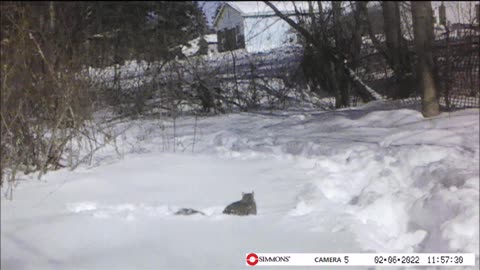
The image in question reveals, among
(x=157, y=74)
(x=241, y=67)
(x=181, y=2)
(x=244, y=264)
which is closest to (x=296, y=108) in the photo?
(x=241, y=67)

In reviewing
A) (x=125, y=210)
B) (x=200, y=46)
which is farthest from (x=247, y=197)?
(x=200, y=46)

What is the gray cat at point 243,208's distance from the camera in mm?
4035

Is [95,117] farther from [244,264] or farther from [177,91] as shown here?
[244,264]

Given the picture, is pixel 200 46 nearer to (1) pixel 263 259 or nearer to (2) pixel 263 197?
(2) pixel 263 197

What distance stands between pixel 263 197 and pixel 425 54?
2.05m

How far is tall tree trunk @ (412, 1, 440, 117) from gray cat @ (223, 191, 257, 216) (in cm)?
177

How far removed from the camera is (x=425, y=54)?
5039 mm

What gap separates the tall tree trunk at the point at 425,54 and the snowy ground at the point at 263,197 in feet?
0.57

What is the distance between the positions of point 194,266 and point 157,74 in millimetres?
3516

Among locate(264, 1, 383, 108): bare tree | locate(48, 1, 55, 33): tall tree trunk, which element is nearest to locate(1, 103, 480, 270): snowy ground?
locate(264, 1, 383, 108): bare tree

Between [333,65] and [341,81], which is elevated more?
[333,65]

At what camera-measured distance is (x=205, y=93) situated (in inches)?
320

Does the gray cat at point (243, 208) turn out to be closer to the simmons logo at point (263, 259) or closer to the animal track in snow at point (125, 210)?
the animal track in snow at point (125, 210)

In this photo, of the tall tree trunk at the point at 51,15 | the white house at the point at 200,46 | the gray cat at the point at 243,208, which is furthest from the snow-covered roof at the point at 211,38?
the gray cat at the point at 243,208
